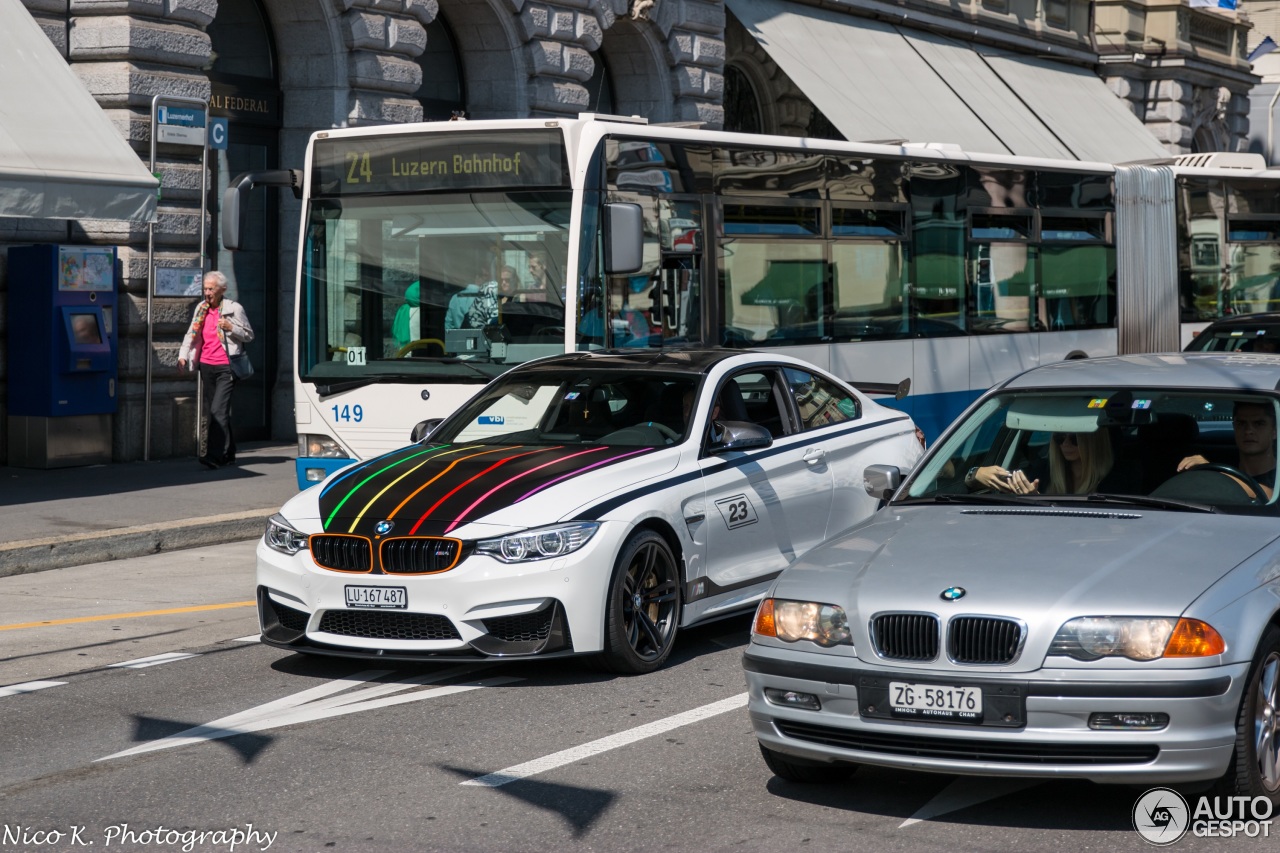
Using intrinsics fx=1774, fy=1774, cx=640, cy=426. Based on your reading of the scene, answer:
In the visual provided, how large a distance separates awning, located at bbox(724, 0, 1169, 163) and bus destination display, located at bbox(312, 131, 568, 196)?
1236cm

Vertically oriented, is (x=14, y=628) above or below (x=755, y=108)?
below

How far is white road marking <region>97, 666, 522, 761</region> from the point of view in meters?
6.92

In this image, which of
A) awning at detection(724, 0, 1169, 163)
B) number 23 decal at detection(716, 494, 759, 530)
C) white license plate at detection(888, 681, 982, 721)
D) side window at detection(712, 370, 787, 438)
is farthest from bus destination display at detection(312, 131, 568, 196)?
awning at detection(724, 0, 1169, 163)

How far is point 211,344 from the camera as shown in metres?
16.3

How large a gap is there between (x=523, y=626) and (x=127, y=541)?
584 cm

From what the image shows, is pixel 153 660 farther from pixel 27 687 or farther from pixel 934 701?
pixel 934 701

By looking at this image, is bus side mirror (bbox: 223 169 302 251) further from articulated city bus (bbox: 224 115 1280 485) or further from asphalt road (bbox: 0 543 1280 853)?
asphalt road (bbox: 0 543 1280 853)

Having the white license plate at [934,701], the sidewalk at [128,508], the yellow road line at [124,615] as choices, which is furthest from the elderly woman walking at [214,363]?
the white license plate at [934,701]

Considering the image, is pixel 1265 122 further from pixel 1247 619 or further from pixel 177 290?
pixel 1247 619

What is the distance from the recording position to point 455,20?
69.7 ft

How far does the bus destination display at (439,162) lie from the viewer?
11633 mm

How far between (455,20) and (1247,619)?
17290mm

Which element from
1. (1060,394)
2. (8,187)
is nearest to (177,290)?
(8,187)

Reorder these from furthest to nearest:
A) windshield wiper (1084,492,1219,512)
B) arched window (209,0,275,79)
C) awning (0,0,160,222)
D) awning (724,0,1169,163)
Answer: awning (724,0,1169,163), arched window (209,0,275,79), awning (0,0,160,222), windshield wiper (1084,492,1219,512)
